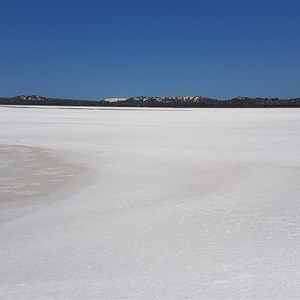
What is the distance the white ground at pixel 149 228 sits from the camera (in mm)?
2555

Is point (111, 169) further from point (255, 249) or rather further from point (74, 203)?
point (255, 249)

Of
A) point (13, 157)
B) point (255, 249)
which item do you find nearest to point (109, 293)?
point (255, 249)

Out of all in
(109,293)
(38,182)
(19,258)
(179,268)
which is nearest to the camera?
(109,293)

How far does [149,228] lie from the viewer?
12.0 ft

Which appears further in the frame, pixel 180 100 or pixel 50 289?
pixel 180 100

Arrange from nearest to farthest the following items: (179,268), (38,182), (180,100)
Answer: (179,268), (38,182), (180,100)

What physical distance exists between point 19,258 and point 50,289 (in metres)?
0.56

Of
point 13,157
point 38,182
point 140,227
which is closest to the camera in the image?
point 140,227

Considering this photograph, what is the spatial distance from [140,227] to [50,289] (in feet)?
4.20

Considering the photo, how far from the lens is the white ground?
2.55m

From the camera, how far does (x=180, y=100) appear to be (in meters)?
69.7

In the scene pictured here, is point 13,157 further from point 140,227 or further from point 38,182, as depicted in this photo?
point 140,227

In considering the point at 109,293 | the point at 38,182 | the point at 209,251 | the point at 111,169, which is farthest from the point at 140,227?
the point at 111,169

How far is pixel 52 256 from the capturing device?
2.99 metres
